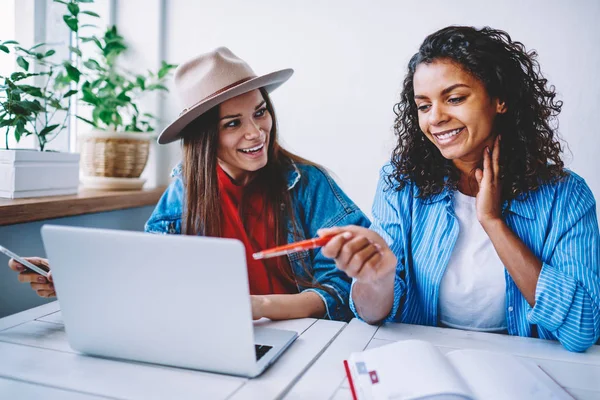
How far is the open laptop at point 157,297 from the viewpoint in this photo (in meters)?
0.82

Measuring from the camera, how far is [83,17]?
2523 millimetres

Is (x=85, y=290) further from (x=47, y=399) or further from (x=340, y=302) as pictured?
(x=340, y=302)

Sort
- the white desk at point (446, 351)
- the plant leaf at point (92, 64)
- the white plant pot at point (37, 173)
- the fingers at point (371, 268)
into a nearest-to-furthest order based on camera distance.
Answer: the white desk at point (446, 351) → the fingers at point (371, 268) → the white plant pot at point (37, 173) → the plant leaf at point (92, 64)

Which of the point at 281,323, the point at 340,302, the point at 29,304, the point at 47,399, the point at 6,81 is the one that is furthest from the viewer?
the point at 29,304

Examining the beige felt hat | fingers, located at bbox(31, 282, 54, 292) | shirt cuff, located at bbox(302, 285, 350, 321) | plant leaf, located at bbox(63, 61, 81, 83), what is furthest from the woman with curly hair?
plant leaf, located at bbox(63, 61, 81, 83)

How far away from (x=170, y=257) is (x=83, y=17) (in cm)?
209

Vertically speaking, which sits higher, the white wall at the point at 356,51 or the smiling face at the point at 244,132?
the white wall at the point at 356,51

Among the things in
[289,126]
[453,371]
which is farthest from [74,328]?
[289,126]

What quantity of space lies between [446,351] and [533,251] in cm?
41

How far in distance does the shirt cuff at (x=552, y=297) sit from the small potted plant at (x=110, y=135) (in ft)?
5.52

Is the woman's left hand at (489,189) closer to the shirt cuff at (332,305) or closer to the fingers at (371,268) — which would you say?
the fingers at (371,268)

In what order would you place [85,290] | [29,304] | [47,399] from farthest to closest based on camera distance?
[29,304] < [85,290] < [47,399]

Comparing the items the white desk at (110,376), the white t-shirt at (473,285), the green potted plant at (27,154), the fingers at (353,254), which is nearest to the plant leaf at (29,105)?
the green potted plant at (27,154)

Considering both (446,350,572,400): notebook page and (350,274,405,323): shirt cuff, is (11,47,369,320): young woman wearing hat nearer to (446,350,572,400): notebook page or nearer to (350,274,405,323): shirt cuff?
(350,274,405,323): shirt cuff
